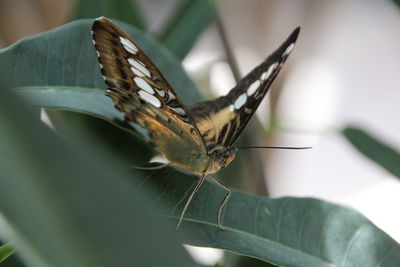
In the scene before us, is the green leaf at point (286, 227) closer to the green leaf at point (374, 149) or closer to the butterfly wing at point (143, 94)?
the butterfly wing at point (143, 94)

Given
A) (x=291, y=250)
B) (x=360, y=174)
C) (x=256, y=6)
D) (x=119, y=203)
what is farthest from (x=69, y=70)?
(x=360, y=174)

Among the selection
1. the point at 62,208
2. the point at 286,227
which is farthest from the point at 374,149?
the point at 62,208

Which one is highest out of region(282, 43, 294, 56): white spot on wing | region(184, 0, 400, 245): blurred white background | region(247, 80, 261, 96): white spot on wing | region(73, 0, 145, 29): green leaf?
region(282, 43, 294, 56): white spot on wing

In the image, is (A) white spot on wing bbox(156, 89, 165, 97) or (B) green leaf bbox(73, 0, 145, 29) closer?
(A) white spot on wing bbox(156, 89, 165, 97)

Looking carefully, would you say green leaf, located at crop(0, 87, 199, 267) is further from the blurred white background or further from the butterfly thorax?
the blurred white background

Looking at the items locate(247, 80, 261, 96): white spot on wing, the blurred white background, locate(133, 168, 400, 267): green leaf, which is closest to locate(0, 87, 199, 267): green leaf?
locate(133, 168, 400, 267): green leaf

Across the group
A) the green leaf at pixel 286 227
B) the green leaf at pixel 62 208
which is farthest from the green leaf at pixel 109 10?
the green leaf at pixel 62 208

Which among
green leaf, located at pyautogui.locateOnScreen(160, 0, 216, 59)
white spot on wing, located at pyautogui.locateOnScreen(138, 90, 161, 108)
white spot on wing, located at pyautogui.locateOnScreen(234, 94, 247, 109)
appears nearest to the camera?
white spot on wing, located at pyautogui.locateOnScreen(138, 90, 161, 108)
